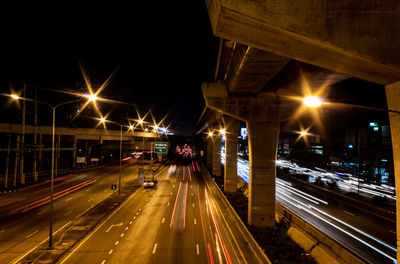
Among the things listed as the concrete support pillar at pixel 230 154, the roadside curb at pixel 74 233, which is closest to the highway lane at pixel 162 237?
the roadside curb at pixel 74 233

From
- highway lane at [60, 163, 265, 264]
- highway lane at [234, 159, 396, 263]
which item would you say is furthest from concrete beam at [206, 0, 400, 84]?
highway lane at [234, 159, 396, 263]

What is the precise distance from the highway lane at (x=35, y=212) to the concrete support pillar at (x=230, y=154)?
17.9 meters

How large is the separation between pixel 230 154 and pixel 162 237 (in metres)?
19.0

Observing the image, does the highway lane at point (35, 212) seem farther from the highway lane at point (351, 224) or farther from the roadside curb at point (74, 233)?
the highway lane at point (351, 224)

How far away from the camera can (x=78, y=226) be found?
17.1m

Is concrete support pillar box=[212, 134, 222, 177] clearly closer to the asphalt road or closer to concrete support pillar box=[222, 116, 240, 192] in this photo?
concrete support pillar box=[222, 116, 240, 192]

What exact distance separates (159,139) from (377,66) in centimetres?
6985

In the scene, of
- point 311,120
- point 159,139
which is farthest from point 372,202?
point 159,139

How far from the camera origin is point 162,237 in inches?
607

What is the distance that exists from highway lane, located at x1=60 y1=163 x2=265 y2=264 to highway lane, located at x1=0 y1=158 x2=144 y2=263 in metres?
3.87

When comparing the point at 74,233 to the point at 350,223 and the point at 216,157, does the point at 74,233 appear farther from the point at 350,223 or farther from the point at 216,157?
the point at 216,157

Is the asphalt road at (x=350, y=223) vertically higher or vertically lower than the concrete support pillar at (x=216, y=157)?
lower

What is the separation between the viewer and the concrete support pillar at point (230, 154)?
31.5m

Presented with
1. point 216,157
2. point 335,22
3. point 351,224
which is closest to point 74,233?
point 335,22
